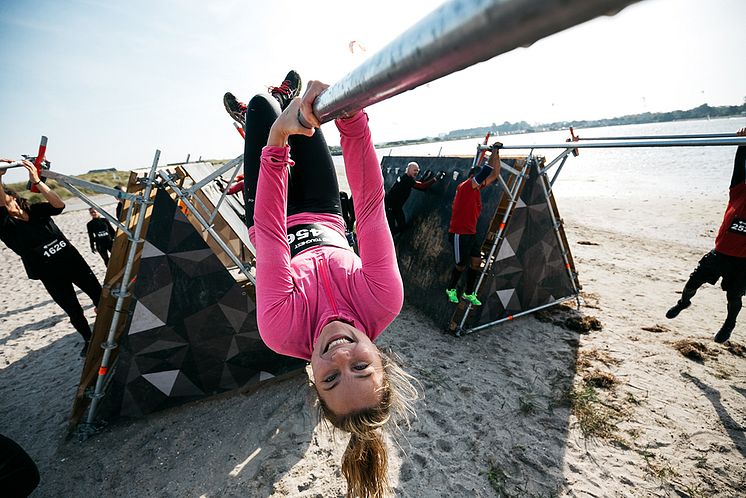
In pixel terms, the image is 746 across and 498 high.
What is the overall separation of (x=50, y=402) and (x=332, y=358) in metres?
5.03

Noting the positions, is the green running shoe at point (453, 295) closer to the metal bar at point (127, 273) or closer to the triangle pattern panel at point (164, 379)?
the triangle pattern panel at point (164, 379)

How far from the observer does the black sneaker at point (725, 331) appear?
186 inches

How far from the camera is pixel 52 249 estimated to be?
4438mm

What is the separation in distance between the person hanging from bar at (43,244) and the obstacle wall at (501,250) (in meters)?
5.46

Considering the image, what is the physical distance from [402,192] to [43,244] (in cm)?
564

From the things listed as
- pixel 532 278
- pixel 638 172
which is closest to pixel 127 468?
pixel 532 278

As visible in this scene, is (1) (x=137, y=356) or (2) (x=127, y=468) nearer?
(2) (x=127, y=468)

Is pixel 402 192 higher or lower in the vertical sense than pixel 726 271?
higher

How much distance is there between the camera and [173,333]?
3.69 metres

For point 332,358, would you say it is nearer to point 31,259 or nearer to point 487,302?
point 487,302

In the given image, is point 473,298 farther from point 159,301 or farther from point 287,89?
point 159,301

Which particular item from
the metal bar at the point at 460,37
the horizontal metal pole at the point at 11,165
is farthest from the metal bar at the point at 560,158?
the horizontal metal pole at the point at 11,165

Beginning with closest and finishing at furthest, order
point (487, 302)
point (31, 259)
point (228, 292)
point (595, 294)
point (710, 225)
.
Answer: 1. point (228, 292)
2. point (31, 259)
3. point (487, 302)
4. point (595, 294)
5. point (710, 225)

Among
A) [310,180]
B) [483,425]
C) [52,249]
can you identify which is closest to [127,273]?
[52,249]
